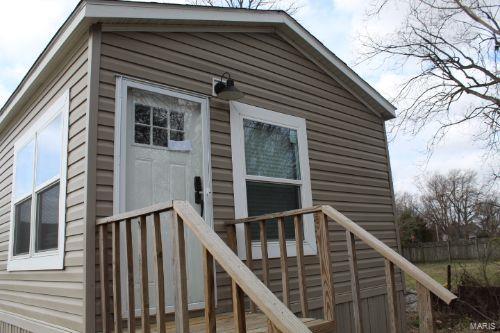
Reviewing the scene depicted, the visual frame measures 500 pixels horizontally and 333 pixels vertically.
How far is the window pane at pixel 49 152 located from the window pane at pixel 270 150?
1.86m

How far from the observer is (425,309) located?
3.01 meters

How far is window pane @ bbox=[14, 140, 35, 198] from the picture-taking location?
496 cm

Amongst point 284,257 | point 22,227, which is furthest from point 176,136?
point 22,227

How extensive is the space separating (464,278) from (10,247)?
8.24 metres

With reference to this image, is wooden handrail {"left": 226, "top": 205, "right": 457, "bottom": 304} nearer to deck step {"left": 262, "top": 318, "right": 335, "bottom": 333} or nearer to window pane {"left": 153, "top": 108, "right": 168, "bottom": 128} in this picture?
deck step {"left": 262, "top": 318, "right": 335, "bottom": 333}

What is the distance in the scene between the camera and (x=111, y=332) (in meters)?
3.24

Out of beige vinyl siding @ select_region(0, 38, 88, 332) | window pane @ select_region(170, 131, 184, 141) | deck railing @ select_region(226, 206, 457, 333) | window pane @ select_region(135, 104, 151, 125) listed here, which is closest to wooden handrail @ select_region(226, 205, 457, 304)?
deck railing @ select_region(226, 206, 457, 333)

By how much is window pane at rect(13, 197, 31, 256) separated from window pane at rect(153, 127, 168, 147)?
6.37 ft

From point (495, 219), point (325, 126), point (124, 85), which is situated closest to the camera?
point (124, 85)

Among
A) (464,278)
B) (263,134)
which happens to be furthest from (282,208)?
(464,278)

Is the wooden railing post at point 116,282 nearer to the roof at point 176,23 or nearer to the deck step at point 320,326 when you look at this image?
the deck step at point 320,326

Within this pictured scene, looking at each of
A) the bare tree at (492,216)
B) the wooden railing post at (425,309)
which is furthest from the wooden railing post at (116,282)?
the bare tree at (492,216)

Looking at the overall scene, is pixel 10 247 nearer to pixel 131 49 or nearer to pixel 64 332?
pixel 64 332

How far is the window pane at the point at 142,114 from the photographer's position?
13.2ft
